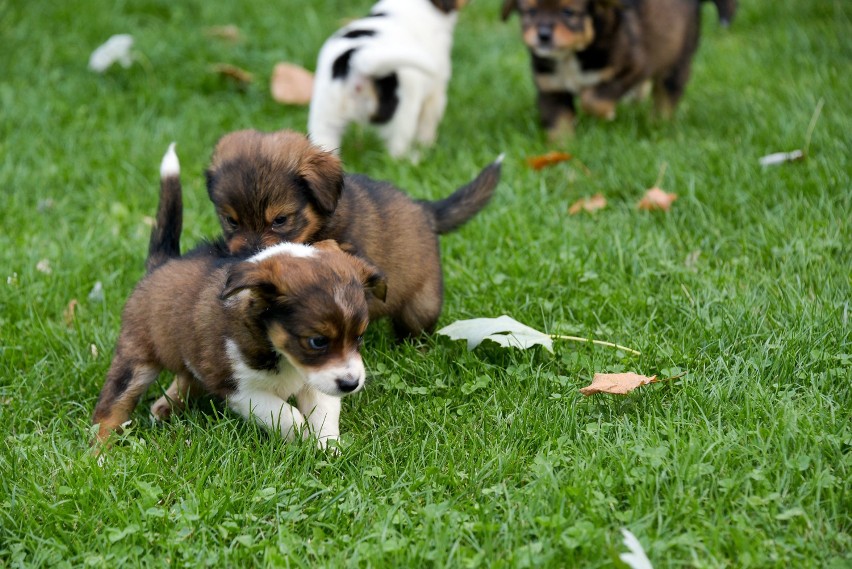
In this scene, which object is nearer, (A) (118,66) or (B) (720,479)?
(B) (720,479)

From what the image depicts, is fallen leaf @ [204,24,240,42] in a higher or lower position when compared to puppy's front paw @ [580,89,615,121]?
higher

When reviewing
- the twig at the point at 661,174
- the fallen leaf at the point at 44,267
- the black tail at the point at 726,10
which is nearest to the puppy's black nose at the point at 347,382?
the fallen leaf at the point at 44,267

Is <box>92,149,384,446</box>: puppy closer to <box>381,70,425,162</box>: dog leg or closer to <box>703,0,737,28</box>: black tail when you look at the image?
<box>381,70,425,162</box>: dog leg

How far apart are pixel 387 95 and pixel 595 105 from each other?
1.28 meters

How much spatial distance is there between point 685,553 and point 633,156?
314 centimetres

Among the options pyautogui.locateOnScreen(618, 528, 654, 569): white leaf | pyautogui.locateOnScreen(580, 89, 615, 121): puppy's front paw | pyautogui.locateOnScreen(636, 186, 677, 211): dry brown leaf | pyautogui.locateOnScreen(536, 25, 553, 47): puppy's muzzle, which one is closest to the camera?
pyautogui.locateOnScreen(618, 528, 654, 569): white leaf

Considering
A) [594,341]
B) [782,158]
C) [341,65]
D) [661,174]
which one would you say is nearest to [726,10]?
[782,158]

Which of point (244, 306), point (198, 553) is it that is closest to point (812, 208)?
point (244, 306)

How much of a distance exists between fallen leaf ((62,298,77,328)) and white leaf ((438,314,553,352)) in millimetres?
1587

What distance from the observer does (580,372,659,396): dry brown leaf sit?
129 inches

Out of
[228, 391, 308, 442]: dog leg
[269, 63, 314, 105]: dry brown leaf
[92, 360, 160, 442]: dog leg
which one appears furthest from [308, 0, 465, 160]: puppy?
[228, 391, 308, 442]: dog leg

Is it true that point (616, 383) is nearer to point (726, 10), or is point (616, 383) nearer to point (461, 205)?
point (461, 205)

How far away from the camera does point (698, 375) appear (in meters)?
3.41

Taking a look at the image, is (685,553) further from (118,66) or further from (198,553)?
(118,66)
